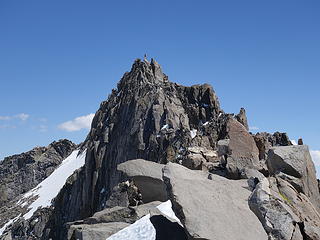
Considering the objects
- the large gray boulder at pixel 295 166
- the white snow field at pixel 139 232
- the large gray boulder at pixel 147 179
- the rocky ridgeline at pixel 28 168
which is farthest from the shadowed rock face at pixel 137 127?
the white snow field at pixel 139 232

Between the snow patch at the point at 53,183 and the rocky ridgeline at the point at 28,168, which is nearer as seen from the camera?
the snow patch at the point at 53,183

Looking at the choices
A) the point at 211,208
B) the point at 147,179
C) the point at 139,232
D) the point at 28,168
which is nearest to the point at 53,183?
the point at 28,168

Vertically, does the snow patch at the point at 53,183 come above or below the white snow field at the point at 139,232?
above

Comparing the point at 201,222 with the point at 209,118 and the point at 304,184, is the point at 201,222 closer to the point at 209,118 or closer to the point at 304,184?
the point at 304,184

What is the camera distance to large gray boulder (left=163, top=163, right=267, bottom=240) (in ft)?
38.0

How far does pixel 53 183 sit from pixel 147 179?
139235 mm

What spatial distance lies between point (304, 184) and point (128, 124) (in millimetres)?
85461

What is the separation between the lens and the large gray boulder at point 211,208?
11.6 meters

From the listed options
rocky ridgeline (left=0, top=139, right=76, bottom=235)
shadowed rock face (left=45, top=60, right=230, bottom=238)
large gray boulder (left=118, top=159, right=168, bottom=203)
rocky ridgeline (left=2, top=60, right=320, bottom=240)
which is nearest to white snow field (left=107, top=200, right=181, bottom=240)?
rocky ridgeline (left=2, top=60, right=320, bottom=240)

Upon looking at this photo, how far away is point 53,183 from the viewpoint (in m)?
151

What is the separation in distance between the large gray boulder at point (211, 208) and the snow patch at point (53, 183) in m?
120

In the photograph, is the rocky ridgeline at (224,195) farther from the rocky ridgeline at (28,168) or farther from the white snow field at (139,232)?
the rocky ridgeline at (28,168)

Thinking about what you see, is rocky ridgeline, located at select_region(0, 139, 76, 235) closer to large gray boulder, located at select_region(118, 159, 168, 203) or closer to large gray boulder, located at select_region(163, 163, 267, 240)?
large gray boulder, located at select_region(118, 159, 168, 203)

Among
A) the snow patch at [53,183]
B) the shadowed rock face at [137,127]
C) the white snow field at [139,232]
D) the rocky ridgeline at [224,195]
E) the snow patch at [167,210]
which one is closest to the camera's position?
the rocky ridgeline at [224,195]
